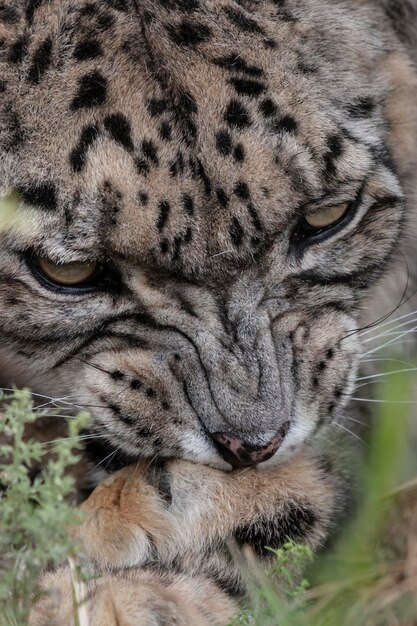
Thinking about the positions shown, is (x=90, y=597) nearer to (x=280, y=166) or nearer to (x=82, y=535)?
(x=82, y=535)

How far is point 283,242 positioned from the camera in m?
4.02

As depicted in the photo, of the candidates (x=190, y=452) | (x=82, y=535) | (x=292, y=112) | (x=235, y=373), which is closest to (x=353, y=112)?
(x=292, y=112)

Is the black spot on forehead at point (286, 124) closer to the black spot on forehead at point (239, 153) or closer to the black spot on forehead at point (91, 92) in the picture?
the black spot on forehead at point (239, 153)

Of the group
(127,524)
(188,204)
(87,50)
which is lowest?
(127,524)

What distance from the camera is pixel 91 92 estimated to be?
12.6ft

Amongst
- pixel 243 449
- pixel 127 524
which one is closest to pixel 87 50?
pixel 243 449

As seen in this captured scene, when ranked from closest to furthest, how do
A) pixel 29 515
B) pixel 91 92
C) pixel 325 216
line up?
1. pixel 29 515
2. pixel 91 92
3. pixel 325 216

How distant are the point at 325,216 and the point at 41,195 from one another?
3.41 ft

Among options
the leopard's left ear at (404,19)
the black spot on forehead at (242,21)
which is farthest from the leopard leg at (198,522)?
the leopard's left ear at (404,19)

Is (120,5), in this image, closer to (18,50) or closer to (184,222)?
(18,50)

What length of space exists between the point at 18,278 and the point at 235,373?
810mm

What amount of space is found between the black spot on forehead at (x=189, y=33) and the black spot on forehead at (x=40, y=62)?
16.9 inches

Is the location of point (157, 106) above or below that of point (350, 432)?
above

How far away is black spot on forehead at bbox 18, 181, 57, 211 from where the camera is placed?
147 inches
